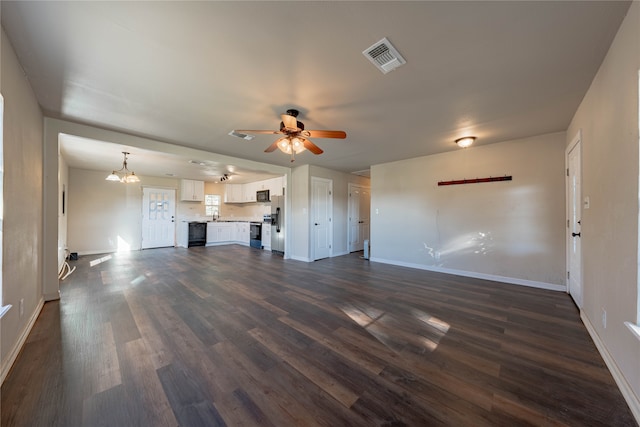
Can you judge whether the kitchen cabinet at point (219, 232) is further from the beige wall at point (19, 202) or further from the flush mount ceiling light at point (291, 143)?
the flush mount ceiling light at point (291, 143)

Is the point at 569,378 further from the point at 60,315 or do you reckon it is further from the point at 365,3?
the point at 60,315

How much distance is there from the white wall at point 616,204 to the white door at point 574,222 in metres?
0.56

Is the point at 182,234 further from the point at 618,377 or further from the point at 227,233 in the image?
the point at 618,377

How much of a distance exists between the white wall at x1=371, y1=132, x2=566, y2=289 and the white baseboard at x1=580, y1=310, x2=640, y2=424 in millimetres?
1768

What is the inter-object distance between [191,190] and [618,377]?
9.29 m

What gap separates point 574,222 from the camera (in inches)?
122

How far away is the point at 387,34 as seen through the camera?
1.64 meters

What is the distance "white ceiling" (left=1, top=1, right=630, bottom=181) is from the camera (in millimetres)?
1472

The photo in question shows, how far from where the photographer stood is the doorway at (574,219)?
272 centimetres

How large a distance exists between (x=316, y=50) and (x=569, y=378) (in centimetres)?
302

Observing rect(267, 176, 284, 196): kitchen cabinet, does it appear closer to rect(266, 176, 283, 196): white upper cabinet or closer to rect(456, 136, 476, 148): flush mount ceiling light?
rect(266, 176, 283, 196): white upper cabinet

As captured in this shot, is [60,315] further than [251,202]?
No

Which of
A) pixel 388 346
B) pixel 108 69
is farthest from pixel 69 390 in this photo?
pixel 108 69

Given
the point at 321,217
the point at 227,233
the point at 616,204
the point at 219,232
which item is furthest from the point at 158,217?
the point at 616,204
